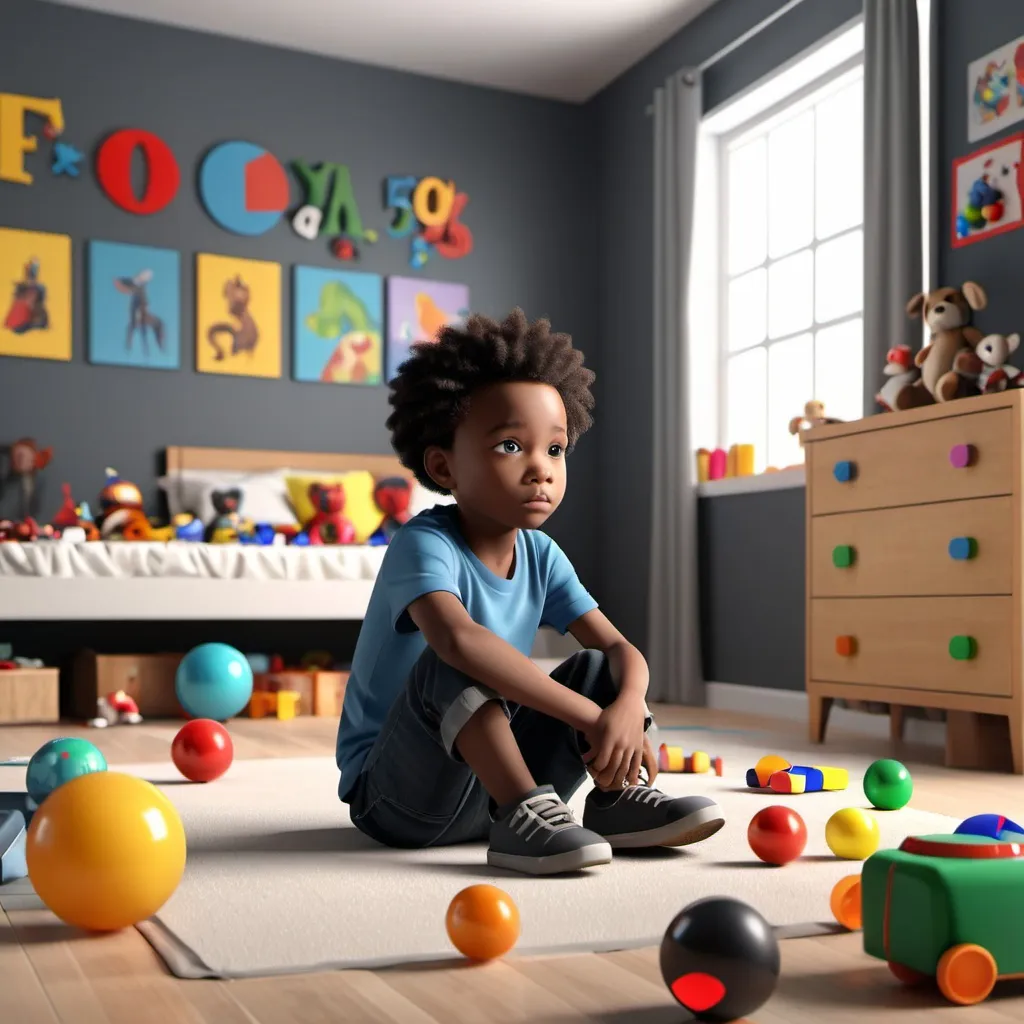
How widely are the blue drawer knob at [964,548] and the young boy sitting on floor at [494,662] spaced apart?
137 centimetres

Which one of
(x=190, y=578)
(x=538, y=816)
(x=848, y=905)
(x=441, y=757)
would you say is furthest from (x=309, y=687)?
(x=848, y=905)

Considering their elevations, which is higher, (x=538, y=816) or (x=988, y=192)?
(x=988, y=192)

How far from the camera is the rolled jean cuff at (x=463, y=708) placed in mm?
1570

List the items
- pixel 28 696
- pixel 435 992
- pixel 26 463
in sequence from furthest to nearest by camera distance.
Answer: pixel 26 463
pixel 28 696
pixel 435 992

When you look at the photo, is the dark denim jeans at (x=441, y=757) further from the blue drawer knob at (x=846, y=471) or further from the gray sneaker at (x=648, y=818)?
the blue drawer knob at (x=846, y=471)

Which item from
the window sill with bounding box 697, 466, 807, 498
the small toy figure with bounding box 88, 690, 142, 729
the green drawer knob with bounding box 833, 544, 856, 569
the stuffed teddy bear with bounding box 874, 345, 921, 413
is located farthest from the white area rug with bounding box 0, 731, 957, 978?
the window sill with bounding box 697, 466, 807, 498

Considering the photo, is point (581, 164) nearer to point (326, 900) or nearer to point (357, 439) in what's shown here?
point (357, 439)

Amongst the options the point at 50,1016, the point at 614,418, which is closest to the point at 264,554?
the point at 614,418

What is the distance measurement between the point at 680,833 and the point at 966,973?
0.60 metres

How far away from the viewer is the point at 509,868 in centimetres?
161

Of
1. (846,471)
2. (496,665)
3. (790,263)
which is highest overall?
(790,263)

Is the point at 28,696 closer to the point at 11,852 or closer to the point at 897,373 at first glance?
the point at 11,852

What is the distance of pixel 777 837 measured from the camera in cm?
166

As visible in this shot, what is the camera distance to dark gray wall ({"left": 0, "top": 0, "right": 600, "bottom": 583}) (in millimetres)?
4828
